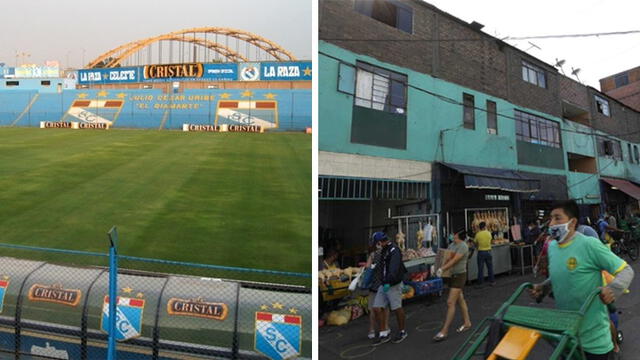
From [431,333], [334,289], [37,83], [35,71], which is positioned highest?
[35,71]

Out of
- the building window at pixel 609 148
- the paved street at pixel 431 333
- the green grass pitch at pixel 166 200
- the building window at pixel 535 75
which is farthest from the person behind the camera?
the green grass pitch at pixel 166 200

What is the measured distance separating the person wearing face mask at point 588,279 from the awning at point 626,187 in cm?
114

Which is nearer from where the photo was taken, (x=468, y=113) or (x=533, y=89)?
(x=533, y=89)

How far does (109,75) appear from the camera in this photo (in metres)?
29.5

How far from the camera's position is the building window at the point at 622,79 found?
2514mm

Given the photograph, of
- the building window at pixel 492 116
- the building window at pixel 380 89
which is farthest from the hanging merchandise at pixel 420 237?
the building window at pixel 380 89

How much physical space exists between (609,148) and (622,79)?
42 cm

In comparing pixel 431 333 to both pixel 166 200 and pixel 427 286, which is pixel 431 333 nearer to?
pixel 427 286

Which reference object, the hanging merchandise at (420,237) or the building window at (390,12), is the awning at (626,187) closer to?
the hanging merchandise at (420,237)


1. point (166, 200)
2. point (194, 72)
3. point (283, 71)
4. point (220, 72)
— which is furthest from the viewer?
point (220, 72)

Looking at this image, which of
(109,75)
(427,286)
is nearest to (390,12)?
(427,286)

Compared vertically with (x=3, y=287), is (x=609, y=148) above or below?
above

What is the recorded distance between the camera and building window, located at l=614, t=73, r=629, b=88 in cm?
251

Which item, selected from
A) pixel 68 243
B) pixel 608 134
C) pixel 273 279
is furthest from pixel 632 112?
pixel 68 243
